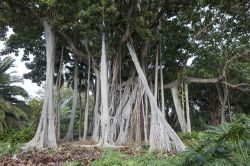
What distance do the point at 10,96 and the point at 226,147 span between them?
13.8 m

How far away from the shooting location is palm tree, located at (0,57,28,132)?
1376cm

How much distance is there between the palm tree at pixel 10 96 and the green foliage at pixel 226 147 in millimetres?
11923

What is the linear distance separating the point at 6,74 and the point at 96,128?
21.1ft

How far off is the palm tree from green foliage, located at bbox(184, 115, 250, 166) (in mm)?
11923

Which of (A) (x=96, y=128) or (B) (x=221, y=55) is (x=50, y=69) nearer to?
(A) (x=96, y=128)

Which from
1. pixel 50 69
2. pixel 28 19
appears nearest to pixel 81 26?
pixel 50 69

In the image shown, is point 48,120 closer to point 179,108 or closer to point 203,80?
point 179,108

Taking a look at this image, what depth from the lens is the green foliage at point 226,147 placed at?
2.23 meters

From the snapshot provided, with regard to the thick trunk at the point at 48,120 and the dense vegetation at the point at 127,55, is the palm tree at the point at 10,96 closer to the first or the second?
the dense vegetation at the point at 127,55

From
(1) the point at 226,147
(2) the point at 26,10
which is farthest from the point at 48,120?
(1) the point at 226,147

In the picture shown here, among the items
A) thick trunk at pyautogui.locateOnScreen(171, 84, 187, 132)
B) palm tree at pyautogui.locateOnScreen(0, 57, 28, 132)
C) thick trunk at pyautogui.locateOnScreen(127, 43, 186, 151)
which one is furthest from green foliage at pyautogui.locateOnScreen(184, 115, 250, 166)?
palm tree at pyautogui.locateOnScreen(0, 57, 28, 132)

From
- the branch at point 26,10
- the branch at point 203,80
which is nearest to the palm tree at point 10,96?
the branch at point 26,10

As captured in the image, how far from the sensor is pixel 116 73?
991 centimetres

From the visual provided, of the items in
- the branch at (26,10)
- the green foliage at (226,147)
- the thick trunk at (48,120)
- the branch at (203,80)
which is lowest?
the green foliage at (226,147)
